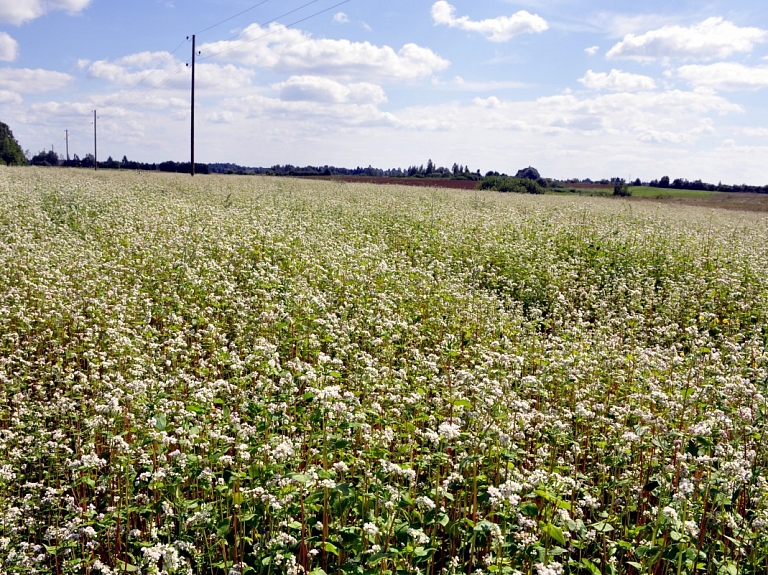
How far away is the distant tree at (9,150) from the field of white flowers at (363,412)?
385 ft

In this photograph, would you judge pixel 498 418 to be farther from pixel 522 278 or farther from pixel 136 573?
pixel 522 278

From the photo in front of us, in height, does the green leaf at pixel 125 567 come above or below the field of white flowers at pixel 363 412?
below

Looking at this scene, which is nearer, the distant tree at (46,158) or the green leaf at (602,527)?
the green leaf at (602,527)

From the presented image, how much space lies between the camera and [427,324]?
9.02m

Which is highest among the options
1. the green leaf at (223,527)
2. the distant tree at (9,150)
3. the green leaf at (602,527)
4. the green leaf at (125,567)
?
the distant tree at (9,150)

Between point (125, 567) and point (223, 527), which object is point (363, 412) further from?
point (125, 567)

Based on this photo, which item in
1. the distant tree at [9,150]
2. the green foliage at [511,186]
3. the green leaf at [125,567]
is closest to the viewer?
the green leaf at [125,567]

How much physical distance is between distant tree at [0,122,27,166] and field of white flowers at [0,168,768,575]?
117m

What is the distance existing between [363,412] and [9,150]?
13293 centimetres

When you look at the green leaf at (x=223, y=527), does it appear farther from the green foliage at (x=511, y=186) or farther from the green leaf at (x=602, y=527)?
the green foliage at (x=511, y=186)

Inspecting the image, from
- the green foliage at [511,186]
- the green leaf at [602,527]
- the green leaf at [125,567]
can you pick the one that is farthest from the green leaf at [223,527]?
the green foliage at [511,186]

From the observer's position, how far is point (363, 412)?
505 centimetres

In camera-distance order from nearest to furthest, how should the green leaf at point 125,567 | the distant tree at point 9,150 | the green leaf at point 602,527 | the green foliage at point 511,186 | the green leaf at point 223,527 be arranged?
the green leaf at point 125,567
the green leaf at point 223,527
the green leaf at point 602,527
the green foliage at point 511,186
the distant tree at point 9,150

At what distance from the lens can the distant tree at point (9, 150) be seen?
111 meters
